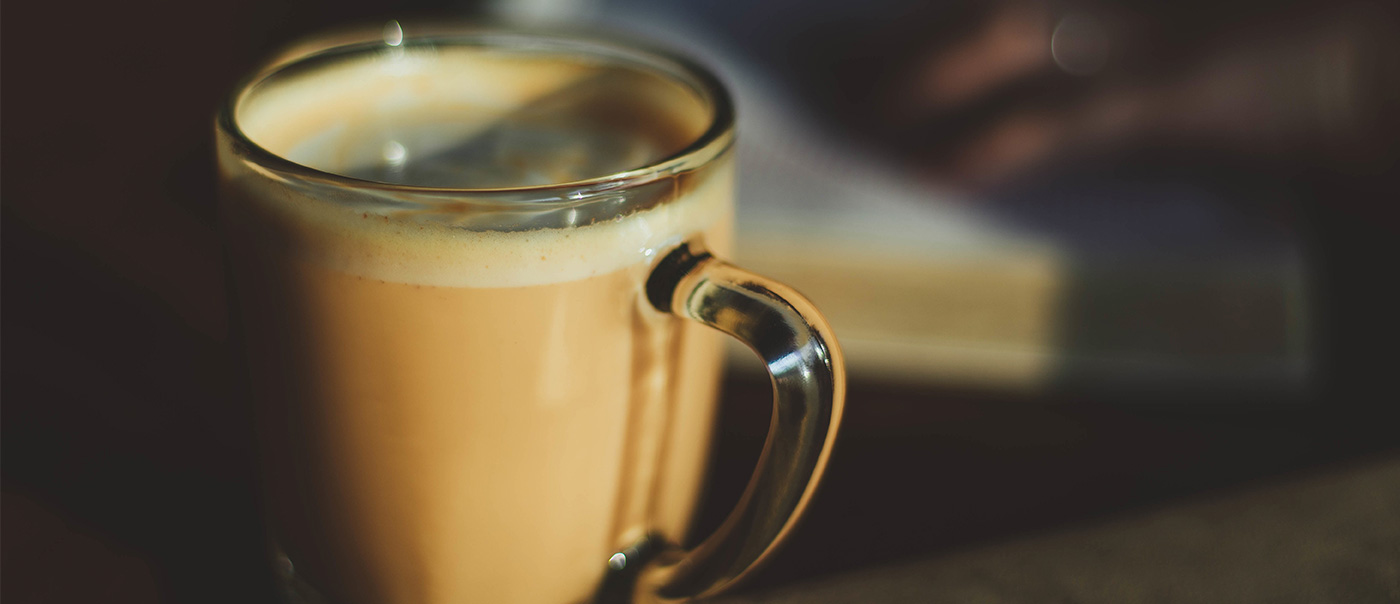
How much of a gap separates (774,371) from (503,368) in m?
0.07

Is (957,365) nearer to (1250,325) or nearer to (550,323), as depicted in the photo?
(1250,325)

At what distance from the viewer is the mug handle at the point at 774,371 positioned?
265mm

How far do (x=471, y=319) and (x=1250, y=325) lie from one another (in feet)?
1.42

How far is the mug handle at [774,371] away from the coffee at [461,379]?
13mm

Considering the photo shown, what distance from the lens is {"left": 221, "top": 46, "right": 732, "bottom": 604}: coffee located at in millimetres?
258

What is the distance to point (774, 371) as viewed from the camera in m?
0.27

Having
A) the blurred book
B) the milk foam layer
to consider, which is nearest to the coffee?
the milk foam layer

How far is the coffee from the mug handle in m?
0.01

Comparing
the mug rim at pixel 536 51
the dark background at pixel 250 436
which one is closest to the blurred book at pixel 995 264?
the dark background at pixel 250 436

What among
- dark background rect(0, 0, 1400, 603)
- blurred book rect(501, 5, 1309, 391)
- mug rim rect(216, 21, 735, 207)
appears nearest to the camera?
mug rim rect(216, 21, 735, 207)

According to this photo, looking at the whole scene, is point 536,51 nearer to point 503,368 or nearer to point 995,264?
point 503,368

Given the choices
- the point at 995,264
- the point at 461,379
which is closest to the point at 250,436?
the point at 461,379

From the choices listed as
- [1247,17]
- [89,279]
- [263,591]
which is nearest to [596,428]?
[263,591]

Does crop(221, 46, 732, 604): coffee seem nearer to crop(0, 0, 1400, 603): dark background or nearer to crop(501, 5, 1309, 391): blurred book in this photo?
crop(0, 0, 1400, 603): dark background
